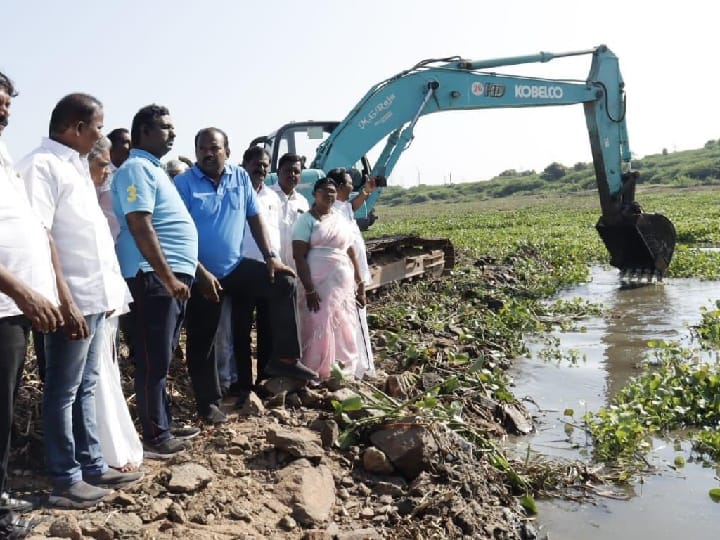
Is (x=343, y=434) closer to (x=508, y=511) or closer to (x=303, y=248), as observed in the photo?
(x=508, y=511)

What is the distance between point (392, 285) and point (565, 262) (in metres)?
5.36

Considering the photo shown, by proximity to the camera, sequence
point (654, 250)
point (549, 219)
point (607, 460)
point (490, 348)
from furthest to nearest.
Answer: point (549, 219) < point (654, 250) < point (490, 348) < point (607, 460)

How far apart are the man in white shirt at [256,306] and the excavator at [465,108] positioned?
377 centimetres

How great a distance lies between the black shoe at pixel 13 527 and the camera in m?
2.92

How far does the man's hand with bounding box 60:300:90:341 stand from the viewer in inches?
124

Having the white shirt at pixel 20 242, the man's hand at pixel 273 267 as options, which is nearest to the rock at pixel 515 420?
the man's hand at pixel 273 267

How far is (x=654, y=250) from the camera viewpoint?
447 inches

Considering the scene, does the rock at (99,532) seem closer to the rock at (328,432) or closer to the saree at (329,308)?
the rock at (328,432)

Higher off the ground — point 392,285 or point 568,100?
point 568,100

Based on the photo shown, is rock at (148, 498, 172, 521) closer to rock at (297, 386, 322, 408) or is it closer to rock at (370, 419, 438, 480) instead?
rock at (370, 419, 438, 480)

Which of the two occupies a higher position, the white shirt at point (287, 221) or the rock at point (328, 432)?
the white shirt at point (287, 221)

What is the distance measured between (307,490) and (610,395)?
3.31m

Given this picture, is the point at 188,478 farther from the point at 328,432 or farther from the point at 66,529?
the point at 328,432

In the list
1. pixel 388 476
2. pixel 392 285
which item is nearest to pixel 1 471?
pixel 388 476
